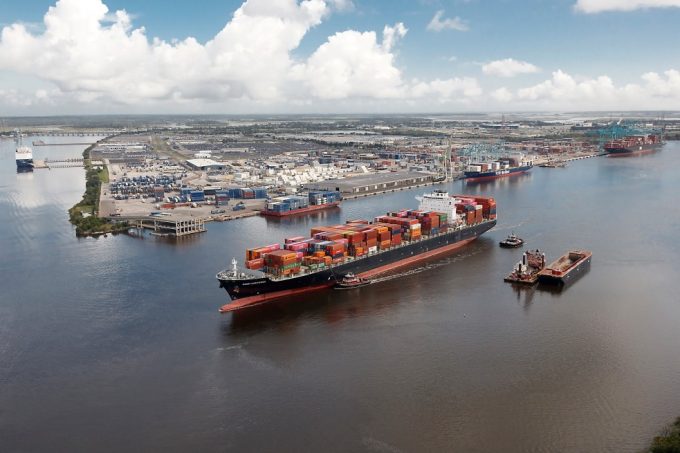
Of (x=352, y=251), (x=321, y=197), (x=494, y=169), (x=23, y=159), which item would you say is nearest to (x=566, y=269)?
(x=352, y=251)

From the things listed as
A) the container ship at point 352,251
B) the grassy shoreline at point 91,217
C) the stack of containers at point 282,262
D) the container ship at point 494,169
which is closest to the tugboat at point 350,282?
the container ship at point 352,251

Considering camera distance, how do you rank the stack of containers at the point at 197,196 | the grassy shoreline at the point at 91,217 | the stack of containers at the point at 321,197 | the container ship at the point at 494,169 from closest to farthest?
the grassy shoreline at the point at 91,217 < the stack of containers at the point at 321,197 < the stack of containers at the point at 197,196 < the container ship at the point at 494,169

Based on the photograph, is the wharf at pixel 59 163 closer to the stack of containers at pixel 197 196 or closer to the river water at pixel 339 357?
the stack of containers at pixel 197 196

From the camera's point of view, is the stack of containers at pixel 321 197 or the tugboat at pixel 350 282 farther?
the stack of containers at pixel 321 197

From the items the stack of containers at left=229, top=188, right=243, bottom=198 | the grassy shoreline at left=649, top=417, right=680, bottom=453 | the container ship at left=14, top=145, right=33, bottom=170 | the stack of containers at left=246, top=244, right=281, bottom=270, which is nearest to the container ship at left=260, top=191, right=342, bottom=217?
the stack of containers at left=229, top=188, right=243, bottom=198

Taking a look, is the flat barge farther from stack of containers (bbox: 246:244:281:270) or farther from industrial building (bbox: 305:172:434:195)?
industrial building (bbox: 305:172:434:195)

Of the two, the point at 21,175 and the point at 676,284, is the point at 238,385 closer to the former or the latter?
the point at 676,284

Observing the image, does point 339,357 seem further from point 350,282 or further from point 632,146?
point 632,146
